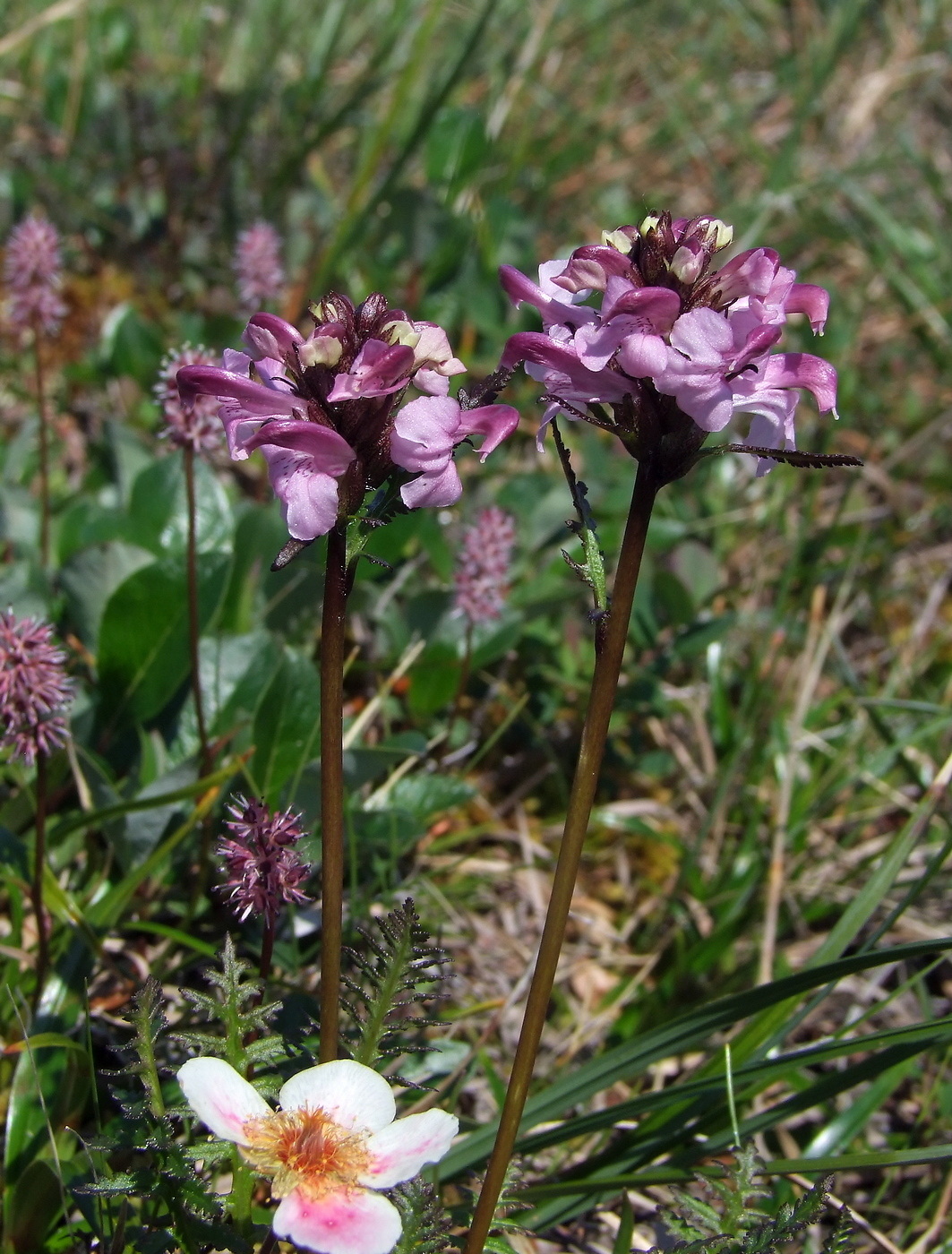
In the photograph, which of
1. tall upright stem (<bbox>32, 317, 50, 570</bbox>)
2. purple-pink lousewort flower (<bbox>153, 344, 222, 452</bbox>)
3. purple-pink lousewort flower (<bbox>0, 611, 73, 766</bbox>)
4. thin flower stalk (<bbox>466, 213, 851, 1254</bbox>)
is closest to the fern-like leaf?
thin flower stalk (<bbox>466, 213, 851, 1254</bbox>)

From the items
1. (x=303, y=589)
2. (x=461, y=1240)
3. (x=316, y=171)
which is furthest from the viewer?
(x=316, y=171)

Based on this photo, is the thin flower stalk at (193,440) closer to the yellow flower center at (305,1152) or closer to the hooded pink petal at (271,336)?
the hooded pink petal at (271,336)

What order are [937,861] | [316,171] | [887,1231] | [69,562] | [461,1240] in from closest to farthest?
1. [461,1240]
2. [937,861]
3. [887,1231]
4. [69,562]
5. [316,171]

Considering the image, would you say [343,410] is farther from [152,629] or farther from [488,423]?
[152,629]

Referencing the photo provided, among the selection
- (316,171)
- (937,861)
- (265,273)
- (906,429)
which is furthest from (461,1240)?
(316,171)

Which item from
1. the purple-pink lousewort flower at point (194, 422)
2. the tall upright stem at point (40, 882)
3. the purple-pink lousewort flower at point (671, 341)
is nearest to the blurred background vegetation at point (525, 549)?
the tall upright stem at point (40, 882)

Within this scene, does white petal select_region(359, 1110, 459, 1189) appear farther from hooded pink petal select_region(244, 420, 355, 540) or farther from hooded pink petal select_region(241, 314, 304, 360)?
hooded pink petal select_region(241, 314, 304, 360)

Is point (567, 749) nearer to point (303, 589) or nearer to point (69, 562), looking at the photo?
point (303, 589)
